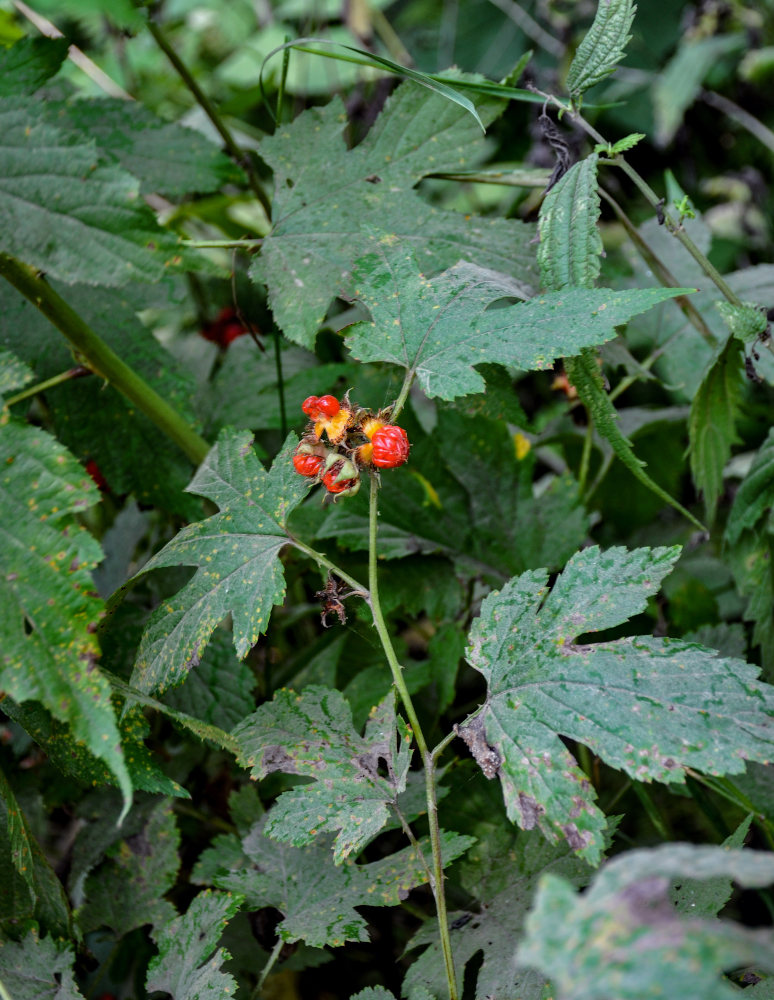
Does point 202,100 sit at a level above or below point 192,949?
above

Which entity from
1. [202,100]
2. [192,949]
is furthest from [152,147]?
[192,949]

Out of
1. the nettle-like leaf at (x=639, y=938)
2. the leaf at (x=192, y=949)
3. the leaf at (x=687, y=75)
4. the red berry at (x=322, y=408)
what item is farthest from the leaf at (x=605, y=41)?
the leaf at (x=687, y=75)

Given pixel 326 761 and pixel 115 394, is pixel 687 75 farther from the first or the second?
pixel 326 761

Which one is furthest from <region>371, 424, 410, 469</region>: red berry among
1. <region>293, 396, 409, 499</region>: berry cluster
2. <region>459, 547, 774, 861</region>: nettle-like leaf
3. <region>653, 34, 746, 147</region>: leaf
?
<region>653, 34, 746, 147</region>: leaf

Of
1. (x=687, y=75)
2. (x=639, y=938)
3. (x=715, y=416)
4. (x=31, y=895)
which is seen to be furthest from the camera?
(x=687, y=75)

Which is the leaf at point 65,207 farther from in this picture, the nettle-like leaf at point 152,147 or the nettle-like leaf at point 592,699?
the nettle-like leaf at point 592,699

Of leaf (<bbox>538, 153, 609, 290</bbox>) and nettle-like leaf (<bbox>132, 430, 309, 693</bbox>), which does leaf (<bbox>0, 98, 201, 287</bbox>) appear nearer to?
nettle-like leaf (<bbox>132, 430, 309, 693</bbox>)
